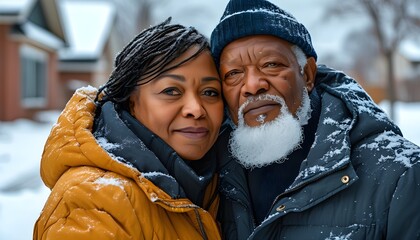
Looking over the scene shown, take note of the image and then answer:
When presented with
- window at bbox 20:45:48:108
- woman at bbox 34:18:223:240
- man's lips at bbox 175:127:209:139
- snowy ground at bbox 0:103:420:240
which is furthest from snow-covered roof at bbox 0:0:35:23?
man's lips at bbox 175:127:209:139

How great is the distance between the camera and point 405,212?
1.77 metres

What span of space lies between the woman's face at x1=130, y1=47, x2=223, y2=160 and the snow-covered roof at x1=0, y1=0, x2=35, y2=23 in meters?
14.5

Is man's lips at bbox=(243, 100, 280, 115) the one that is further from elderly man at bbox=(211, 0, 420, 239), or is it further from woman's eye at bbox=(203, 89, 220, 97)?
woman's eye at bbox=(203, 89, 220, 97)

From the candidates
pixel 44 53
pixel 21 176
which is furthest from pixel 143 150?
pixel 44 53

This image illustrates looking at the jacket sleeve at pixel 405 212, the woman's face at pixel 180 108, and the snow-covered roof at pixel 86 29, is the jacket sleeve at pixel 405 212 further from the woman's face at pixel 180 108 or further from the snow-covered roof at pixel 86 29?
the snow-covered roof at pixel 86 29

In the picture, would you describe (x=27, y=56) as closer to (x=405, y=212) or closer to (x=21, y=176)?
(x=21, y=176)

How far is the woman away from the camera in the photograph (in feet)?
5.95

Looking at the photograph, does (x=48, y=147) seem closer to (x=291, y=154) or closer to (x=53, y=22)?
(x=291, y=154)

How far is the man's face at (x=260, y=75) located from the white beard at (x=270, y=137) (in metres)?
0.02

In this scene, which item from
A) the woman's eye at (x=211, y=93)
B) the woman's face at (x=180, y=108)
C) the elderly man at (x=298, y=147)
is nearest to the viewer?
the elderly man at (x=298, y=147)

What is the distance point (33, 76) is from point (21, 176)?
10.4 m

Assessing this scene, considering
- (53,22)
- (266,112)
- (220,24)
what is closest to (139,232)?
(266,112)

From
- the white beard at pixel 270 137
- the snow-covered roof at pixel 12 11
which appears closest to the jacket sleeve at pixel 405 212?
the white beard at pixel 270 137

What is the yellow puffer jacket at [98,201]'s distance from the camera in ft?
5.83
